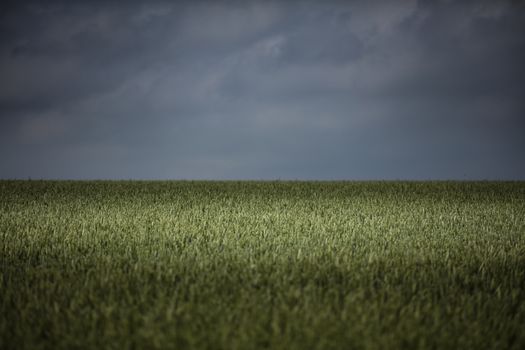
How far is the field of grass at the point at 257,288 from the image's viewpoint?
3.88 meters

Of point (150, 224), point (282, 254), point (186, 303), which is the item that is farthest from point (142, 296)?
point (150, 224)

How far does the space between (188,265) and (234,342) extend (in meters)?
2.54

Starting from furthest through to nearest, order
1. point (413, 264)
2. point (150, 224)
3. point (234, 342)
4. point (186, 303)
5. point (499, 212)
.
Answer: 1. point (499, 212)
2. point (150, 224)
3. point (413, 264)
4. point (186, 303)
5. point (234, 342)

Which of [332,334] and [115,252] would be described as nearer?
[332,334]

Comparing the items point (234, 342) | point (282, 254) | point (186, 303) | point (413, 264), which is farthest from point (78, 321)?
point (413, 264)

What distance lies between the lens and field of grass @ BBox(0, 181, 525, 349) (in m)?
3.88

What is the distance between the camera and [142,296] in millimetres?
4625

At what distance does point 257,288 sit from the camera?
525cm

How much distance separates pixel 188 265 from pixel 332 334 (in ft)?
8.83

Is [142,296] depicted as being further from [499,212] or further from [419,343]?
[499,212]

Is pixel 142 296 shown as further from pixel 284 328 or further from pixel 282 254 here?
pixel 282 254

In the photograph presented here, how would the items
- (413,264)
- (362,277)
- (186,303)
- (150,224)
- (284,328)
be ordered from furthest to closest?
(150,224) < (413,264) < (362,277) < (186,303) < (284,328)

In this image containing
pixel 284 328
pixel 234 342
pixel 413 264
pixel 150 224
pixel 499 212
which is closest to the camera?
pixel 234 342

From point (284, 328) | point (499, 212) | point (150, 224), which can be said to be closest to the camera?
point (284, 328)
